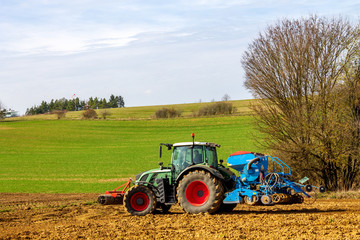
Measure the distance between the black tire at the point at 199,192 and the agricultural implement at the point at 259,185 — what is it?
0.54 m

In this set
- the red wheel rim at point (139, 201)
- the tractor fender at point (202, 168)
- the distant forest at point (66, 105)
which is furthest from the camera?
the distant forest at point (66, 105)

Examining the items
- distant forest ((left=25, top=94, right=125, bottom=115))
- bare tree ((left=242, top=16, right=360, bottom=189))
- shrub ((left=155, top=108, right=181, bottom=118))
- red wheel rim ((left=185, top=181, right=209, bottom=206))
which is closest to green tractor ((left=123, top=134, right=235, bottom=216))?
red wheel rim ((left=185, top=181, right=209, bottom=206))

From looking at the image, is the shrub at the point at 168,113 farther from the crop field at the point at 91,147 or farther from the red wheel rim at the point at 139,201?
the red wheel rim at the point at 139,201

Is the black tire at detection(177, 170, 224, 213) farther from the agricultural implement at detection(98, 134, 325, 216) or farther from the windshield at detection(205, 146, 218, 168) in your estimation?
the windshield at detection(205, 146, 218, 168)

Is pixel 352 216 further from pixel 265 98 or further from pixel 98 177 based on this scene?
pixel 98 177

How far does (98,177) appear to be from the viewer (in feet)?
98.6

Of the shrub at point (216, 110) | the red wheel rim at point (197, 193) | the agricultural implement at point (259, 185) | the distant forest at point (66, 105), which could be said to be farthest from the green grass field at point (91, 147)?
the distant forest at point (66, 105)

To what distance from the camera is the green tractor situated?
12711 mm

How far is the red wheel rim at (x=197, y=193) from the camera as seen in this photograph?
12.7 m

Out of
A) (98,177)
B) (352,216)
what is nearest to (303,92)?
(352,216)

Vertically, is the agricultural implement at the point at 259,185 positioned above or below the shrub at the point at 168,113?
below

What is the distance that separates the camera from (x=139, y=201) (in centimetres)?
1341

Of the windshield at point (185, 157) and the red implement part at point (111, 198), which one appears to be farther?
the red implement part at point (111, 198)

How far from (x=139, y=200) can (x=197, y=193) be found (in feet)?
6.15
